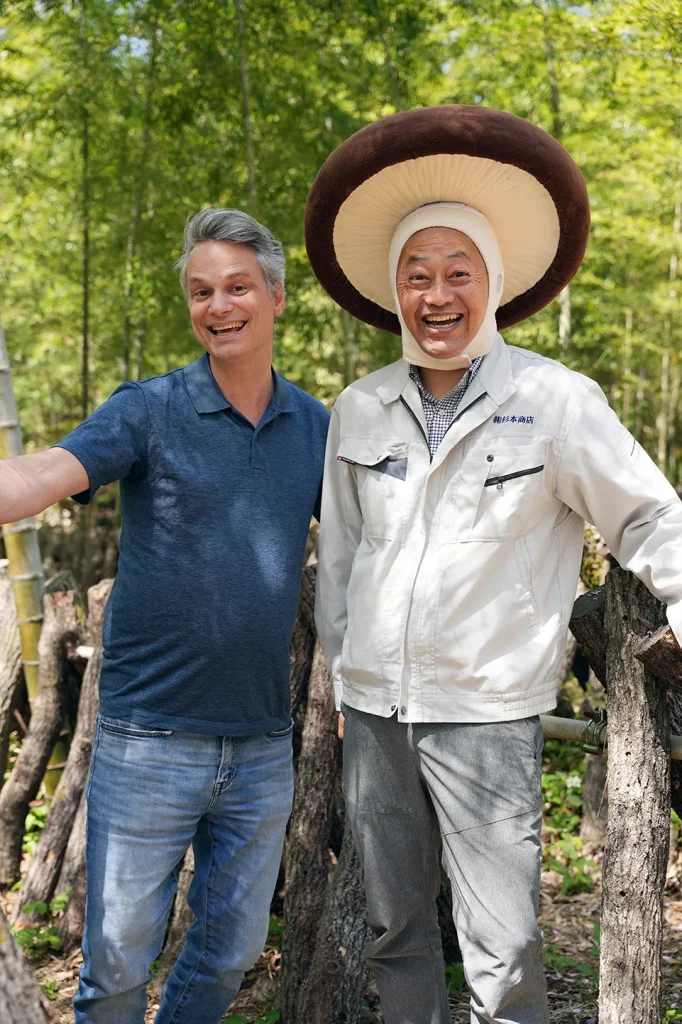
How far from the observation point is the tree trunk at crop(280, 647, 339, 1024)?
313 cm

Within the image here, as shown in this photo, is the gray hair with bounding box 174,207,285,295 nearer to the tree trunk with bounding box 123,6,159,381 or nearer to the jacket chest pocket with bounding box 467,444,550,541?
the jacket chest pocket with bounding box 467,444,550,541

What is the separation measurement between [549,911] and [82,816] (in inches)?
73.6

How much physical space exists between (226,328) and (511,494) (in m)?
0.89

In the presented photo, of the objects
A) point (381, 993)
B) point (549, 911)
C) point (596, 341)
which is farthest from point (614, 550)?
point (596, 341)

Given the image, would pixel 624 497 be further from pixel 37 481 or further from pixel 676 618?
pixel 37 481

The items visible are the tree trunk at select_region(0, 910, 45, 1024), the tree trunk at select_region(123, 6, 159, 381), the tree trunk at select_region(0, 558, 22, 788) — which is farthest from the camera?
the tree trunk at select_region(123, 6, 159, 381)

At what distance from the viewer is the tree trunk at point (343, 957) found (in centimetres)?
299

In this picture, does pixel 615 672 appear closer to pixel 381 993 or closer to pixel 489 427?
pixel 489 427

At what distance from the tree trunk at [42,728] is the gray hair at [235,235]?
2.03m

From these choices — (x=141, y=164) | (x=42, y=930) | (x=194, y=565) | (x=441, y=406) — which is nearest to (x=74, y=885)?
(x=42, y=930)

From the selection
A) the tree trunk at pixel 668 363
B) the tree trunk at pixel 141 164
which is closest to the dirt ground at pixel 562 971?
the tree trunk at pixel 141 164

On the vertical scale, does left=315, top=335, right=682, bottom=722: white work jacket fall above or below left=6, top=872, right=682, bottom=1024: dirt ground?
above

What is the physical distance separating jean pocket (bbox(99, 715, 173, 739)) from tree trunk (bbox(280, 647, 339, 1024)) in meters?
0.80

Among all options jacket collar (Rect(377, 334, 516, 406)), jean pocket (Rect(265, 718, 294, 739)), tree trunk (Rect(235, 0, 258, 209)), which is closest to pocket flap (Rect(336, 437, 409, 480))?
jacket collar (Rect(377, 334, 516, 406))
